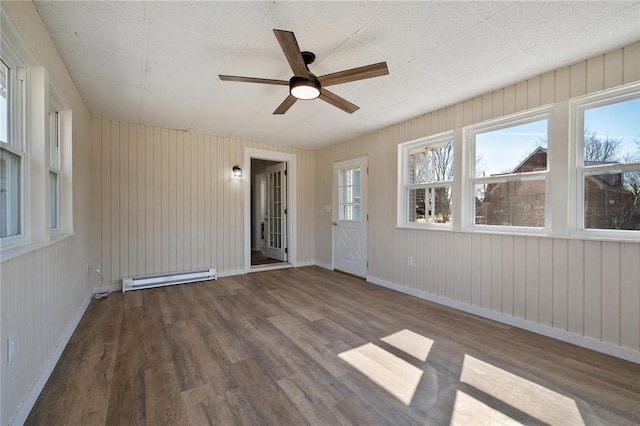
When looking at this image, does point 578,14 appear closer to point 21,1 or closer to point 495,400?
point 495,400

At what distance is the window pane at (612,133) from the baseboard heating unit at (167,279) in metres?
5.10

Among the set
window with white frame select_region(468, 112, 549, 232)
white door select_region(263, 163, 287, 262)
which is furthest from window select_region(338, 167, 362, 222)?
window with white frame select_region(468, 112, 549, 232)

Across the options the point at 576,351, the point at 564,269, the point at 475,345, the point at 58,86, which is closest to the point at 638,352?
the point at 576,351

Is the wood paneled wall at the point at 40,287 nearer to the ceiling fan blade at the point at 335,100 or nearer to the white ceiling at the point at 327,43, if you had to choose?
the white ceiling at the point at 327,43

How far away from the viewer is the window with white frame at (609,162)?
2361 mm

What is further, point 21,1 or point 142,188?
point 142,188

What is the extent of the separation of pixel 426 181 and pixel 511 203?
1.15 metres

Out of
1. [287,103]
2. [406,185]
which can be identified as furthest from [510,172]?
[287,103]

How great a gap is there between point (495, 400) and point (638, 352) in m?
1.47

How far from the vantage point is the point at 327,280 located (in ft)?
15.9

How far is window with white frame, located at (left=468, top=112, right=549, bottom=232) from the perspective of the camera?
2.89 m

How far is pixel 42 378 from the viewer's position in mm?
1915

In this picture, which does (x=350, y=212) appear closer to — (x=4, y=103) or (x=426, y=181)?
(x=426, y=181)

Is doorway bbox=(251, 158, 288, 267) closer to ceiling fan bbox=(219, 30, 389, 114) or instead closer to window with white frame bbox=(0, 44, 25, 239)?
ceiling fan bbox=(219, 30, 389, 114)
